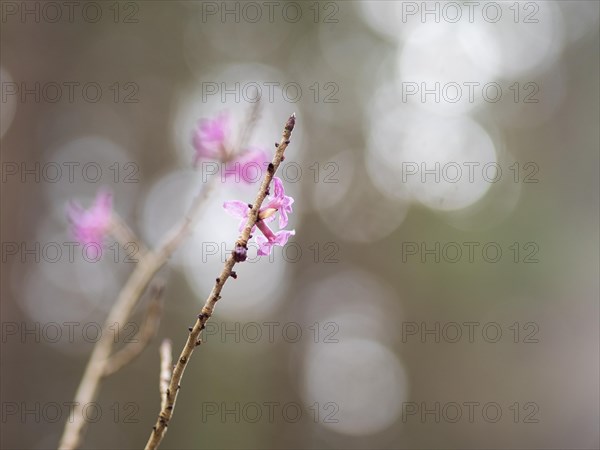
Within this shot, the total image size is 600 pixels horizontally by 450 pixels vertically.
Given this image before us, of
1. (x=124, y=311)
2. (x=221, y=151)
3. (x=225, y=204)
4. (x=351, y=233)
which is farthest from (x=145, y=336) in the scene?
(x=351, y=233)

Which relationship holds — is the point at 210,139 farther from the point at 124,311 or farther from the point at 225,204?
the point at 124,311

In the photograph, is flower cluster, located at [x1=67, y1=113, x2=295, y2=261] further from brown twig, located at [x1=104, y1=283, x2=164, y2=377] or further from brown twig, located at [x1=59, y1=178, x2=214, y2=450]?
brown twig, located at [x1=104, y1=283, x2=164, y2=377]

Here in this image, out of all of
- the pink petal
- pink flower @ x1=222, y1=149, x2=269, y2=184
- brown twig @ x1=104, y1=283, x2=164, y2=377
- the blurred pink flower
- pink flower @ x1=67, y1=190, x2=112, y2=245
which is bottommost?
brown twig @ x1=104, y1=283, x2=164, y2=377

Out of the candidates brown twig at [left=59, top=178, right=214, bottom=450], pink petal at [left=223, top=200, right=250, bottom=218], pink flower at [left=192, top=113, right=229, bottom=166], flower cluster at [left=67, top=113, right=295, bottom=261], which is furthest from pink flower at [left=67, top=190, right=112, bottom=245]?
pink petal at [left=223, top=200, right=250, bottom=218]

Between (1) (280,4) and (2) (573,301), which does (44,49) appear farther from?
(2) (573,301)

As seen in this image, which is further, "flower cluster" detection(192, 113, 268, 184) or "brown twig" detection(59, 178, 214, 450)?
"flower cluster" detection(192, 113, 268, 184)

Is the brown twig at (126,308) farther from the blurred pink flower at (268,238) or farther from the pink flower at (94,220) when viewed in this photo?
the pink flower at (94,220)

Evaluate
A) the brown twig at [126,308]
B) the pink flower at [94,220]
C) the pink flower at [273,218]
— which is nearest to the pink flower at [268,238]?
the pink flower at [273,218]
